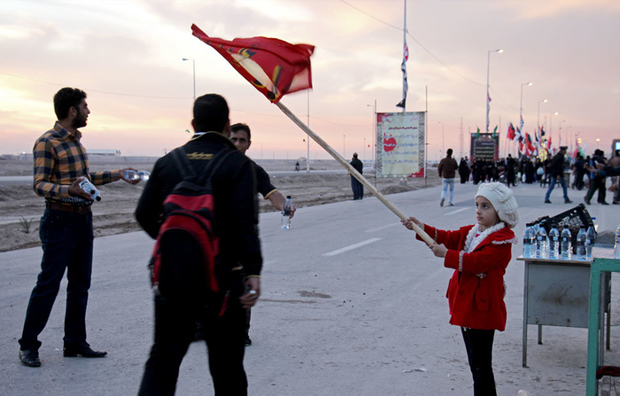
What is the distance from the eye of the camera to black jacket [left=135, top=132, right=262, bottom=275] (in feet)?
9.18

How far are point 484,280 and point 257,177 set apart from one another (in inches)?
77.1

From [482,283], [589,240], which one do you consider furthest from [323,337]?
[589,240]

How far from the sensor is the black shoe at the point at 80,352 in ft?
16.1

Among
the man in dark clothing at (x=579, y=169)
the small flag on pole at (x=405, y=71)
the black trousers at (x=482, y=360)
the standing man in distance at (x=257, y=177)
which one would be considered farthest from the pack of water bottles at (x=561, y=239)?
the man in dark clothing at (x=579, y=169)

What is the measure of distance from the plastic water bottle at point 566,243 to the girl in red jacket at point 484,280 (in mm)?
1312

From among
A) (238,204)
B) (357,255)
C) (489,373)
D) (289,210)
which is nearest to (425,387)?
(489,373)

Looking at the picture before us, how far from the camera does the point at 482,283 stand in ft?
12.0

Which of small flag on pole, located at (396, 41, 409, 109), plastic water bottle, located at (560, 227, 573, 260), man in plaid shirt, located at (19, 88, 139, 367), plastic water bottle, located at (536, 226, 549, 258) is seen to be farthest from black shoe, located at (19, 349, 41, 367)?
small flag on pole, located at (396, 41, 409, 109)

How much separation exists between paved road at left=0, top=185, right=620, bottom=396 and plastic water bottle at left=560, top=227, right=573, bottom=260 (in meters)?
0.88

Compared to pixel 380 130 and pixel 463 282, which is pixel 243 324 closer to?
pixel 463 282

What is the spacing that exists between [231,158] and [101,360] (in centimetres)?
281

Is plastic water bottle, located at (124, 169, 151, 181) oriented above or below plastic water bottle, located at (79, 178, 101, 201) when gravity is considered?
above

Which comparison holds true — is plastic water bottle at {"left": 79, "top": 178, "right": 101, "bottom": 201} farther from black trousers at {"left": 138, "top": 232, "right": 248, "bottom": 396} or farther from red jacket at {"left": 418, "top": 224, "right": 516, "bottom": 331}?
red jacket at {"left": 418, "top": 224, "right": 516, "bottom": 331}

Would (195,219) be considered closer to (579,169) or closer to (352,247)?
(352,247)
